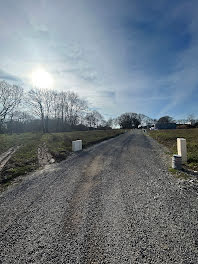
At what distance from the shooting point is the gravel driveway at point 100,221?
6.55 feet

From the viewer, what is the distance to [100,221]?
2725 millimetres

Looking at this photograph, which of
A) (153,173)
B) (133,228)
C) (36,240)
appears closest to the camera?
(36,240)

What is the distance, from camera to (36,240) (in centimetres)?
230

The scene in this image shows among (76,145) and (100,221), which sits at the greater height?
(76,145)

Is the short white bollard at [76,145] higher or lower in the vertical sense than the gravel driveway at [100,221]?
higher

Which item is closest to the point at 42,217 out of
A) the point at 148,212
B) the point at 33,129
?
the point at 148,212

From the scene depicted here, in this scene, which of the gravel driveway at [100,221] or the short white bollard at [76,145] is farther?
the short white bollard at [76,145]

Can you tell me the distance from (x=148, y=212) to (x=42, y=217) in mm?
2645

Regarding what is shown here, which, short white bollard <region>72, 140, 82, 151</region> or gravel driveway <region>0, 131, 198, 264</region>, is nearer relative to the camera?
gravel driveway <region>0, 131, 198, 264</region>

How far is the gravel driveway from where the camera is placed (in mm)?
1995

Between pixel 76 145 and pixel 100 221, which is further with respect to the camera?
pixel 76 145

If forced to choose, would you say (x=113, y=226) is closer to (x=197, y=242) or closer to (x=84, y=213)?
(x=84, y=213)

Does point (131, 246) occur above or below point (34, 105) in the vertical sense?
below

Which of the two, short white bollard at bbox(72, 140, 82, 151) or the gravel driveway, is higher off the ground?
short white bollard at bbox(72, 140, 82, 151)
